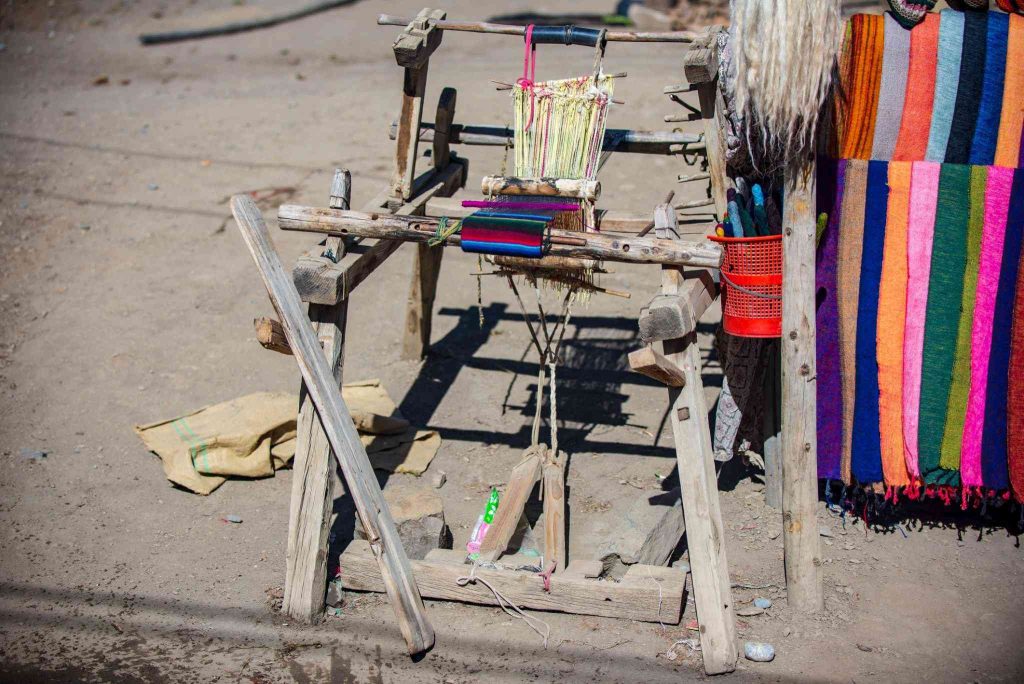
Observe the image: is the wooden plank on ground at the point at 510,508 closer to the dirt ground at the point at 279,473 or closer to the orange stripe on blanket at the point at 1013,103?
the dirt ground at the point at 279,473

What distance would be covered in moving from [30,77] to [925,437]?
10.8 meters

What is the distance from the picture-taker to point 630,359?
3.34 metres

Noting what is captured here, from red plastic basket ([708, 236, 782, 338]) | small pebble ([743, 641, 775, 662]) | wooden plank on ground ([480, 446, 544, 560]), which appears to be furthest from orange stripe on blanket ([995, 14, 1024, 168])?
wooden plank on ground ([480, 446, 544, 560])

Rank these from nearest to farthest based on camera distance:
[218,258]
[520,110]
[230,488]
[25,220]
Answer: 1. [520,110]
2. [230,488]
3. [218,258]
4. [25,220]

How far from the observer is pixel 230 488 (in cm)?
493

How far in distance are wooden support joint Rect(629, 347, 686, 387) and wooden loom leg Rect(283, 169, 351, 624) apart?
123cm

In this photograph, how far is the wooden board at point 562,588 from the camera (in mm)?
3857

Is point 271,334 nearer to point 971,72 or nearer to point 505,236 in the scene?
point 505,236

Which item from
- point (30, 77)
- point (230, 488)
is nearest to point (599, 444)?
point (230, 488)

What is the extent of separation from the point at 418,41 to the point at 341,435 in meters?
1.72

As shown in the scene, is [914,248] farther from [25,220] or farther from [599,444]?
[25,220]

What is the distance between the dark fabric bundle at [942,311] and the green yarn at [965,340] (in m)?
0.02

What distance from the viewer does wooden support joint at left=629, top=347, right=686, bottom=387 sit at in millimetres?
3334

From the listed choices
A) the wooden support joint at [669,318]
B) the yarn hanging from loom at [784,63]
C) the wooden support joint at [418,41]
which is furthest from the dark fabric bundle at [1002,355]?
the wooden support joint at [418,41]
